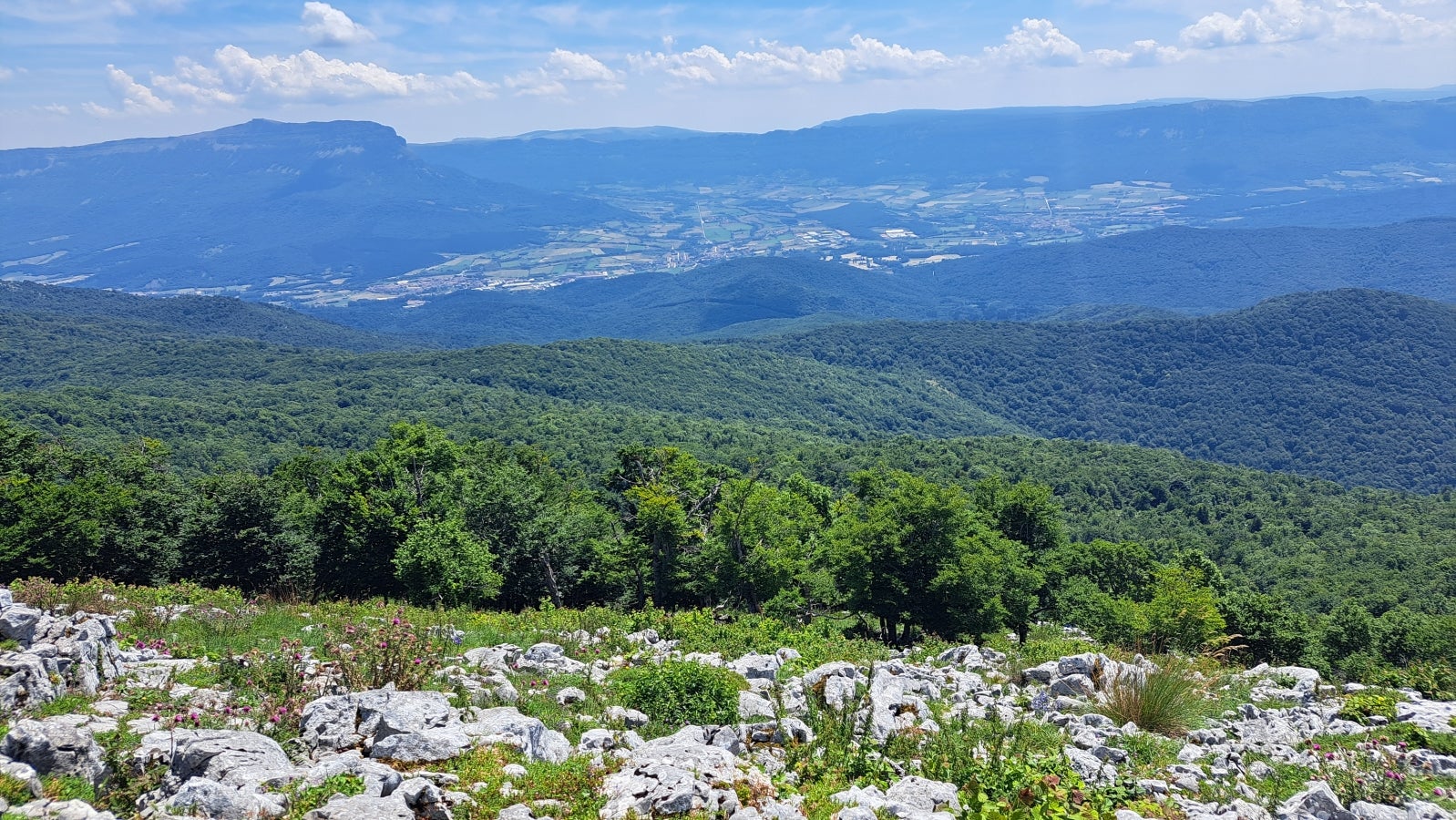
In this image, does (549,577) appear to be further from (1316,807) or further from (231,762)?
(1316,807)

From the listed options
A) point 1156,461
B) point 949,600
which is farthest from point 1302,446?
point 949,600

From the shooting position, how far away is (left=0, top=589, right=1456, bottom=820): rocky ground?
25.7 ft

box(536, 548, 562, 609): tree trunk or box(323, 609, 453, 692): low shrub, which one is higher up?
box(323, 609, 453, 692): low shrub

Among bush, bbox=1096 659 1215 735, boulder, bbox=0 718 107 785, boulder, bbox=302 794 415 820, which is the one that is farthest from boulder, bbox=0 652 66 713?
bush, bbox=1096 659 1215 735

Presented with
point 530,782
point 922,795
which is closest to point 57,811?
point 530,782

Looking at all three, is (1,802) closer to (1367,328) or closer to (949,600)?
(949,600)

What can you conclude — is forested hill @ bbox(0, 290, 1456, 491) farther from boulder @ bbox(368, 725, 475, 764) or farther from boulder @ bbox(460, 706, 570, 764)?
boulder @ bbox(368, 725, 475, 764)

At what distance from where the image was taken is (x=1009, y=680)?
1531 centimetres

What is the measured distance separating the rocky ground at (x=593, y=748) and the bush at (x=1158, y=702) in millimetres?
253

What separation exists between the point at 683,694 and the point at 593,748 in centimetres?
205

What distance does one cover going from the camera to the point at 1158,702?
1231cm

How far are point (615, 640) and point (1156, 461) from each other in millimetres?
114658

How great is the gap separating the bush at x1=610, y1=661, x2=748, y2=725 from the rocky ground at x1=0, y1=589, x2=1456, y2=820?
0.31 metres

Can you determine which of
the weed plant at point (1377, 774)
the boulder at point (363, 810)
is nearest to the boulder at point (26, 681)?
the boulder at point (363, 810)
